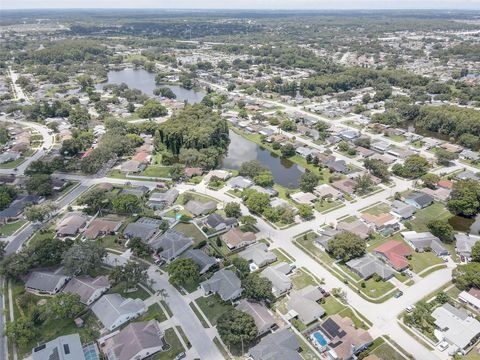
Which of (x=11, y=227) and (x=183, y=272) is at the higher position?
(x=183, y=272)

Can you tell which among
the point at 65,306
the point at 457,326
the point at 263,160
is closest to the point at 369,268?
the point at 457,326

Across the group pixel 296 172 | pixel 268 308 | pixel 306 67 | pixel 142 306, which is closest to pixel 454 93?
pixel 306 67

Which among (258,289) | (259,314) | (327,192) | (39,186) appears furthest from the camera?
(327,192)

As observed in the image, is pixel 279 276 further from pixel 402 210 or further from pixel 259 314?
pixel 402 210

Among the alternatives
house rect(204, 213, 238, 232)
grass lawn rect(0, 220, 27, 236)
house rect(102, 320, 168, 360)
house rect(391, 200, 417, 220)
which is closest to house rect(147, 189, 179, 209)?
house rect(204, 213, 238, 232)

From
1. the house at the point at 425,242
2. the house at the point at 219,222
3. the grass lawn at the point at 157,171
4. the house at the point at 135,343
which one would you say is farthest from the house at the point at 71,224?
the house at the point at 425,242

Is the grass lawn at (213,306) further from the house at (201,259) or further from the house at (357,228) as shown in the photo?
the house at (357,228)

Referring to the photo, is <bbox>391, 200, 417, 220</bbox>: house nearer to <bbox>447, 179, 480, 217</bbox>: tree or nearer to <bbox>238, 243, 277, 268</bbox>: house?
<bbox>447, 179, 480, 217</bbox>: tree
